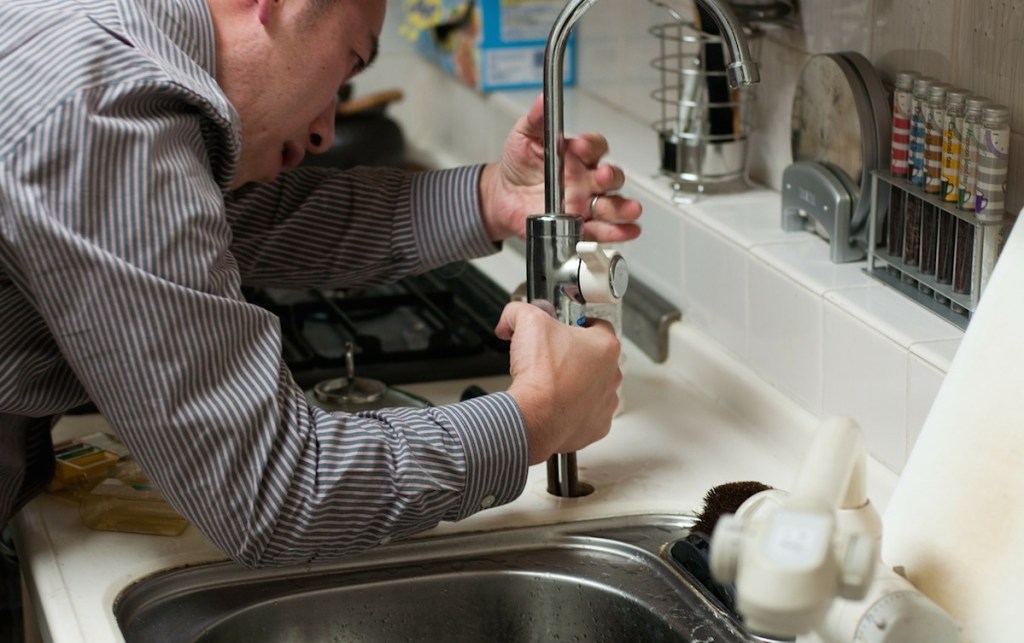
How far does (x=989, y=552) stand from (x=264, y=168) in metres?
0.69

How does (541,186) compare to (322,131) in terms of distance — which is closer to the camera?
(322,131)

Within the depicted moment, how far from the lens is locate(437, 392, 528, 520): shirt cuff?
1.07 metres

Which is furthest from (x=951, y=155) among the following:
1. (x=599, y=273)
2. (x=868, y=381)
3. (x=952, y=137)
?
(x=599, y=273)

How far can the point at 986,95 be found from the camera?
3.73 feet

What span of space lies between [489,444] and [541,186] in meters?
0.39

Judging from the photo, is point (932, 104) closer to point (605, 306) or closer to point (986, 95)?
point (986, 95)

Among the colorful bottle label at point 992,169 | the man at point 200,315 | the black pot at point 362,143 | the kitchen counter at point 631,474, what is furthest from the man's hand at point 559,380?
the black pot at point 362,143

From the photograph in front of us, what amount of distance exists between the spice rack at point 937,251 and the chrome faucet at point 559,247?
26cm

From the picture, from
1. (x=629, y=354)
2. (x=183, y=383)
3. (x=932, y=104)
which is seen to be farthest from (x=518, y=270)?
(x=183, y=383)

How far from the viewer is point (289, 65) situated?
1129mm

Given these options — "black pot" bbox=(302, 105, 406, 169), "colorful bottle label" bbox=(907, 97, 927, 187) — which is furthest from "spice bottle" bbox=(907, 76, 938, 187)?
"black pot" bbox=(302, 105, 406, 169)

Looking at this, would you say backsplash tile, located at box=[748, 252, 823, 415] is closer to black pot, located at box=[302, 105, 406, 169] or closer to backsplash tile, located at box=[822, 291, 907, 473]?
backsplash tile, located at box=[822, 291, 907, 473]

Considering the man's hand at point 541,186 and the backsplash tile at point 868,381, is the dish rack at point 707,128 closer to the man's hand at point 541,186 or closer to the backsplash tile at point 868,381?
the man's hand at point 541,186

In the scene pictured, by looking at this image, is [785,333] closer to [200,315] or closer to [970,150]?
[970,150]
